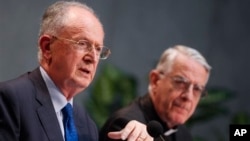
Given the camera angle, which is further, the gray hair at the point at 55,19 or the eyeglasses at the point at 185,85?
the eyeglasses at the point at 185,85

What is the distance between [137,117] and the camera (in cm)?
340

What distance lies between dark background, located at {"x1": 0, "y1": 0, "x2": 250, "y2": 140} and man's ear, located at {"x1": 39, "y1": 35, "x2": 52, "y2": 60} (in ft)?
9.63

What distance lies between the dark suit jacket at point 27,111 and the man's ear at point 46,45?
89mm

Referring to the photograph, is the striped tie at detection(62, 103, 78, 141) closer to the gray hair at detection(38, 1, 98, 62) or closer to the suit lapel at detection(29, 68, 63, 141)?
the suit lapel at detection(29, 68, 63, 141)

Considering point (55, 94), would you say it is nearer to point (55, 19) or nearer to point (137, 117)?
point (55, 19)

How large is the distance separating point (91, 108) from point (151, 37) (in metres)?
1.09

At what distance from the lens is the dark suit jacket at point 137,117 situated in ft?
10.6

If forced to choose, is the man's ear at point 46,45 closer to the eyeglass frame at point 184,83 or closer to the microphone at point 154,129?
the microphone at point 154,129

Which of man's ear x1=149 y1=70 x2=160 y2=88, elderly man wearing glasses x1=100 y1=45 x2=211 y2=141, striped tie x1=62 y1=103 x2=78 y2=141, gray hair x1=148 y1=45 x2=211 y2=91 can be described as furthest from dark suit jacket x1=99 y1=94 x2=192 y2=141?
striped tie x1=62 y1=103 x2=78 y2=141

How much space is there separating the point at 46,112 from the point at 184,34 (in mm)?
4170

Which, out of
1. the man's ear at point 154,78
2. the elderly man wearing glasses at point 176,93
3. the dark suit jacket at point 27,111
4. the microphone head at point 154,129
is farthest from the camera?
the man's ear at point 154,78

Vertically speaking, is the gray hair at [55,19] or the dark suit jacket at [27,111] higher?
the gray hair at [55,19]

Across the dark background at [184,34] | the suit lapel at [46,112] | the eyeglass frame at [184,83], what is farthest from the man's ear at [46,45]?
the dark background at [184,34]

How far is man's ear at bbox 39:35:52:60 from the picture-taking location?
261 centimetres
